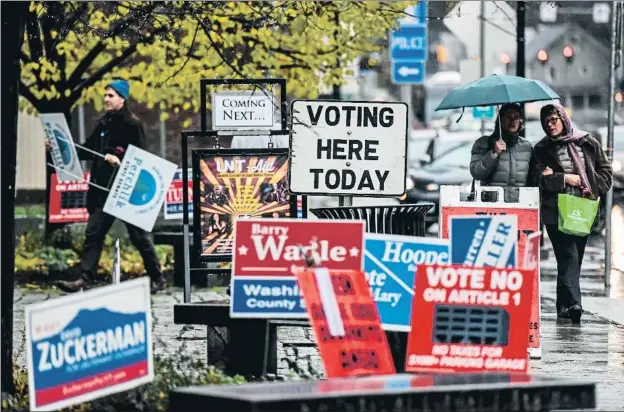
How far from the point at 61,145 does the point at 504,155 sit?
5576mm

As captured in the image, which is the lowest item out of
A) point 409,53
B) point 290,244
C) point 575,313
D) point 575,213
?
point 575,313

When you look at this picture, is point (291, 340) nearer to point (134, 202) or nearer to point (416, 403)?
point (134, 202)

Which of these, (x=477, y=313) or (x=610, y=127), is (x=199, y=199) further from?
(x=610, y=127)

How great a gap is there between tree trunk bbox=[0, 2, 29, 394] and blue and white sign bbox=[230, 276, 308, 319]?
4.19 feet

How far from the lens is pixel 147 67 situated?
20516 millimetres

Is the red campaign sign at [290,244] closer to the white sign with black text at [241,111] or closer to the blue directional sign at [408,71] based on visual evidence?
the white sign with black text at [241,111]

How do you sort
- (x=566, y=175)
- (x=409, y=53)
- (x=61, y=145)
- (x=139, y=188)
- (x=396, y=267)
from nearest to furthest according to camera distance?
1. (x=396, y=267)
2. (x=566, y=175)
3. (x=139, y=188)
4. (x=61, y=145)
5. (x=409, y=53)

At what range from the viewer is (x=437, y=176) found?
27.5 m

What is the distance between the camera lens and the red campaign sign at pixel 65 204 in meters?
18.6

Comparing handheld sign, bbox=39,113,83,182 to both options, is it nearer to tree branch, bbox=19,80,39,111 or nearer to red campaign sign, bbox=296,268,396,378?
tree branch, bbox=19,80,39,111

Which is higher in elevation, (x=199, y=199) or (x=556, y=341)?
(x=199, y=199)

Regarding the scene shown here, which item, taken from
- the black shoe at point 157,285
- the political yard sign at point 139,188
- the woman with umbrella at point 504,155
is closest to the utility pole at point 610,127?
the woman with umbrella at point 504,155

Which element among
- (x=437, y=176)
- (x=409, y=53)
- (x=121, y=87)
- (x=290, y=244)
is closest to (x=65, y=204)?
(x=121, y=87)

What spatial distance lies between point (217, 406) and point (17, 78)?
2.56m
